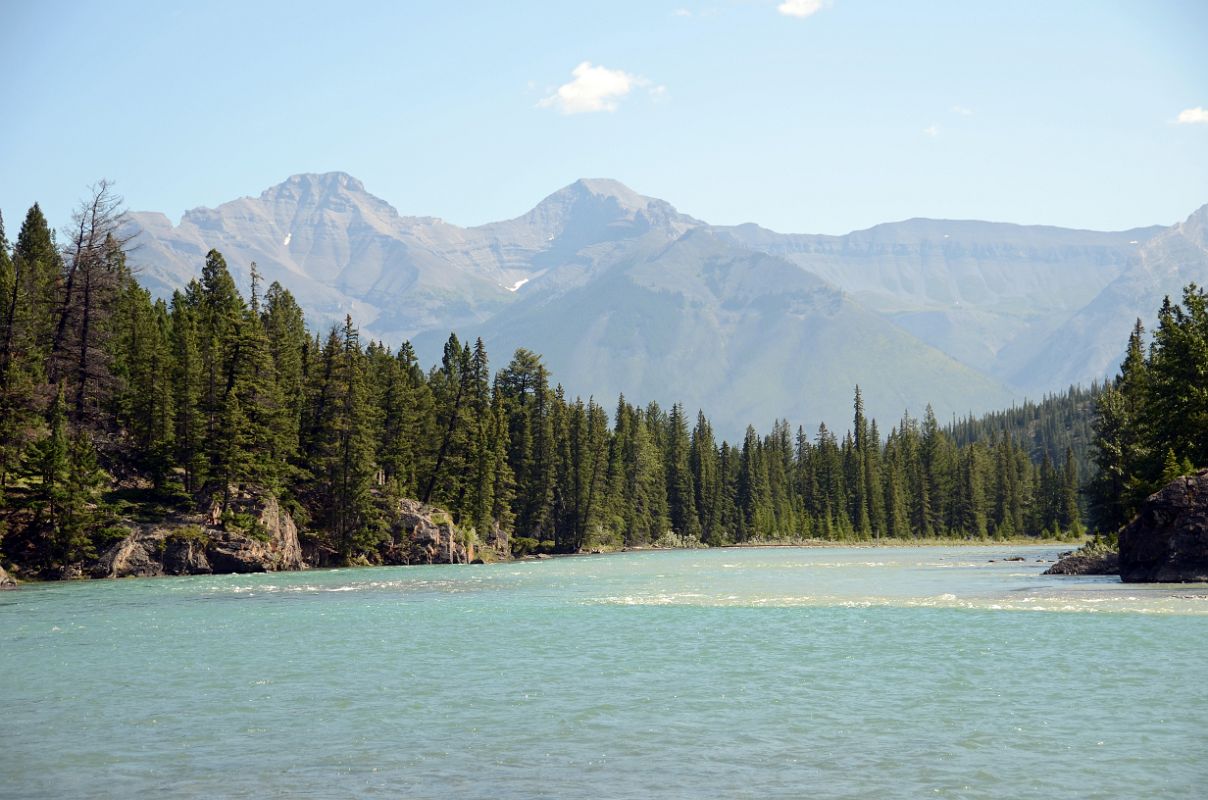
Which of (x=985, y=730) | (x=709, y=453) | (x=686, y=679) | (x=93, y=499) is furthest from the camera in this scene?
(x=709, y=453)

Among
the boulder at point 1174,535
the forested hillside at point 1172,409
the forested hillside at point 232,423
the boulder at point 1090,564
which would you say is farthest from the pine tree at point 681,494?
the boulder at point 1174,535

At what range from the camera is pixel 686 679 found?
29969mm

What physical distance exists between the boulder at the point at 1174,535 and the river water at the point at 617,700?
5.82 m

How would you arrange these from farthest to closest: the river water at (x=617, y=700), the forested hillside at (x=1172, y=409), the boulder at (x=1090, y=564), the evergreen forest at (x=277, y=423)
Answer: the evergreen forest at (x=277, y=423), the boulder at (x=1090, y=564), the forested hillside at (x=1172, y=409), the river water at (x=617, y=700)

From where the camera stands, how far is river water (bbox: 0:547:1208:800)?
19.6m

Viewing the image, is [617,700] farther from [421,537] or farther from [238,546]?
[421,537]

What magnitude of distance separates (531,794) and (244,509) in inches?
2941

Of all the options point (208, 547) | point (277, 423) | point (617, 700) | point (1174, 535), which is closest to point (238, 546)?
point (208, 547)

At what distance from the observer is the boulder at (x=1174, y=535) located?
2221 inches

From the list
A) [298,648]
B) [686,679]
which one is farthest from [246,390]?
[686,679]

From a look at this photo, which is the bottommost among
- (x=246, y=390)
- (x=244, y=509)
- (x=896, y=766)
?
(x=896, y=766)

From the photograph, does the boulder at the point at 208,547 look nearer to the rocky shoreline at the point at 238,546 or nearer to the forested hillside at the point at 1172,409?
the rocky shoreline at the point at 238,546

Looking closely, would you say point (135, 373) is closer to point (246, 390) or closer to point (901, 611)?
point (246, 390)

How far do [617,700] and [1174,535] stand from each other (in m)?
41.2
